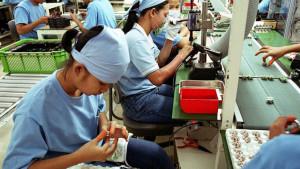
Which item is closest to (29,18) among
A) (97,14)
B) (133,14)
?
(97,14)

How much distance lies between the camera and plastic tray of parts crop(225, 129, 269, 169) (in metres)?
0.98

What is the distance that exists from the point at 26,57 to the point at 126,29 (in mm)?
1127

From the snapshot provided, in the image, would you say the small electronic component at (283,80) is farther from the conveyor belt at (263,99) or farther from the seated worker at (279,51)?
the seated worker at (279,51)

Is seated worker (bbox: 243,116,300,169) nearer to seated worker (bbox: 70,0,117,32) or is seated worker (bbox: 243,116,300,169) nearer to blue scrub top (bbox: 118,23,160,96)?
blue scrub top (bbox: 118,23,160,96)

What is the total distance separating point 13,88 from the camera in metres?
2.22

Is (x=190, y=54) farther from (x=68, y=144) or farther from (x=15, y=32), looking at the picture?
(x=15, y=32)

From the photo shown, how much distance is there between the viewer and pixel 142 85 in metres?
1.83

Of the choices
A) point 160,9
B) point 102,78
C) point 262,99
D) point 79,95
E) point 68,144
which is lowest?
point 68,144

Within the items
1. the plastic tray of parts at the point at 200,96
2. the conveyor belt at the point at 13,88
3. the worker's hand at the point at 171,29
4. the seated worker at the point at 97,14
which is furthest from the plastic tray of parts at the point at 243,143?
the seated worker at the point at 97,14

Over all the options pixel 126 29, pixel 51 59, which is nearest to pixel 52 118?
pixel 126 29

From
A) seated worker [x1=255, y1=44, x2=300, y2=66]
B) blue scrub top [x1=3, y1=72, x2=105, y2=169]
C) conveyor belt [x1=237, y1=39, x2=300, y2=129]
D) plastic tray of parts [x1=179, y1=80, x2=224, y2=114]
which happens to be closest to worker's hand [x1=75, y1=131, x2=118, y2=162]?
blue scrub top [x1=3, y1=72, x2=105, y2=169]

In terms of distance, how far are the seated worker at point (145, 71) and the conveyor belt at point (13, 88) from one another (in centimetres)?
92

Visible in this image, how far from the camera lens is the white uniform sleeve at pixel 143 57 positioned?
5.52 feet

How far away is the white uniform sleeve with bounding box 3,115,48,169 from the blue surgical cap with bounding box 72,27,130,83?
314mm
